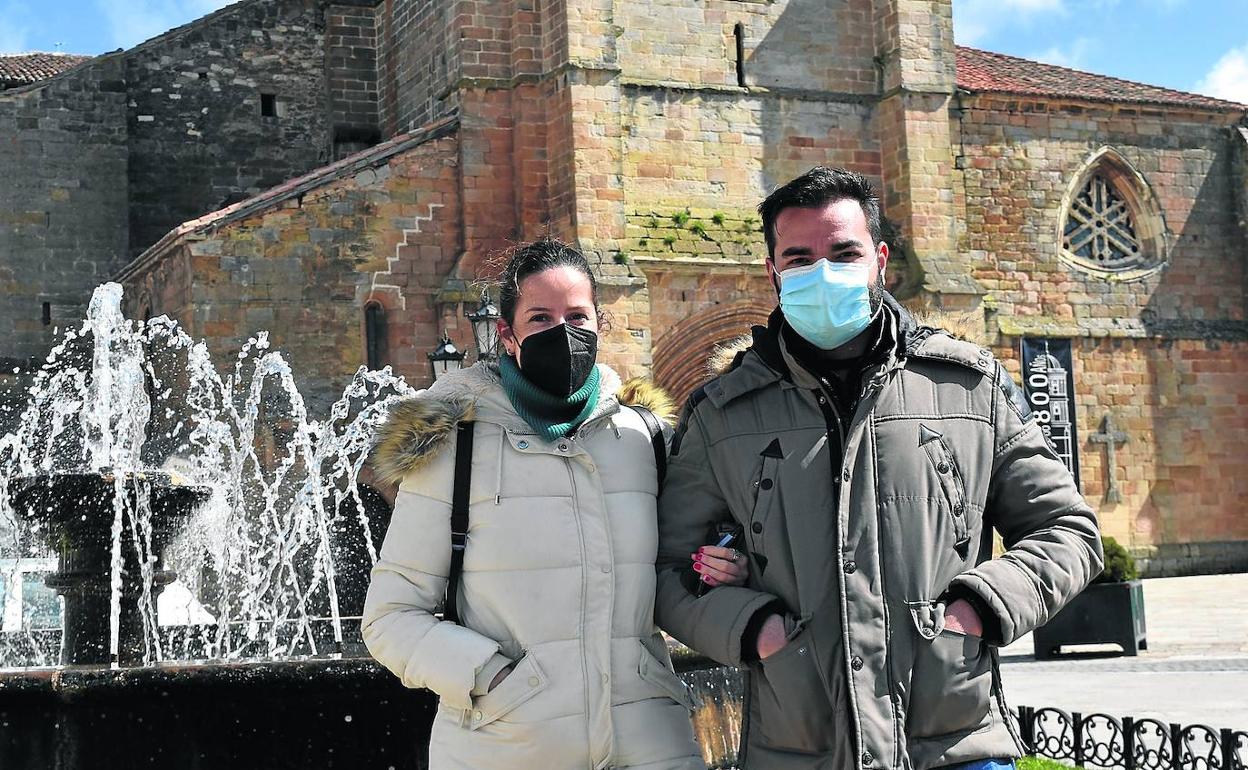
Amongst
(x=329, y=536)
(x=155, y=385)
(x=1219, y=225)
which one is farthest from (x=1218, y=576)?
(x=155, y=385)


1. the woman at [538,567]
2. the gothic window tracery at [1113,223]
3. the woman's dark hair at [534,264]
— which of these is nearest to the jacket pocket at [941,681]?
the woman at [538,567]

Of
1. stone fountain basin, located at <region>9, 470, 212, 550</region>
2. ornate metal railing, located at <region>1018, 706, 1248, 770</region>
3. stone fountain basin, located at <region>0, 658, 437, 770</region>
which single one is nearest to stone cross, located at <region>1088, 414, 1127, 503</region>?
ornate metal railing, located at <region>1018, 706, 1248, 770</region>

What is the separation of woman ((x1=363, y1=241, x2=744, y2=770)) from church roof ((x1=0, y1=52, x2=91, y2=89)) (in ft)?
80.7

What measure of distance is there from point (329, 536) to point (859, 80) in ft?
32.9

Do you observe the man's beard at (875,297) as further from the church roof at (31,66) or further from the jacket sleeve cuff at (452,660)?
the church roof at (31,66)

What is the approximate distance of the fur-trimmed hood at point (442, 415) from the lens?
4.01 m

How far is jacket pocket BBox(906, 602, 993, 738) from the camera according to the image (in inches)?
143

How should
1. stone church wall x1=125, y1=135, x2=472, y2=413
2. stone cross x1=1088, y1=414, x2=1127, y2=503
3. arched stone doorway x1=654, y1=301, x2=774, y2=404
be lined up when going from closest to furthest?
stone church wall x1=125, y1=135, x2=472, y2=413 < arched stone doorway x1=654, y1=301, x2=774, y2=404 < stone cross x1=1088, y1=414, x2=1127, y2=503

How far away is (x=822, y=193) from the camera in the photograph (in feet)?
12.9

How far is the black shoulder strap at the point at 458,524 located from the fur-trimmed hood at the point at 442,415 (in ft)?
0.21

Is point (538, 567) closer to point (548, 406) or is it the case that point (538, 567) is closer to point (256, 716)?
point (548, 406)

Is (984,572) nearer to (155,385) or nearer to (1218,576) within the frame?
(155,385)

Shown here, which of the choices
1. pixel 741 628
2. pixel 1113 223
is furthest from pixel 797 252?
pixel 1113 223

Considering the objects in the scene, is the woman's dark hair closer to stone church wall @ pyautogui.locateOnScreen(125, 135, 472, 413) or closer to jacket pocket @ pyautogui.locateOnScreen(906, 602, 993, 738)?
jacket pocket @ pyautogui.locateOnScreen(906, 602, 993, 738)
